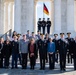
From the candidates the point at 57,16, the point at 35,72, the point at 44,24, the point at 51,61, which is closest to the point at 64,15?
the point at 57,16

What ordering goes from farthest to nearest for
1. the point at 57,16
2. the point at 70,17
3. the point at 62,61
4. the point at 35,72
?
1. the point at 57,16
2. the point at 70,17
3. the point at 62,61
4. the point at 35,72

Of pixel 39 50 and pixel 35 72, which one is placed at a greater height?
pixel 39 50

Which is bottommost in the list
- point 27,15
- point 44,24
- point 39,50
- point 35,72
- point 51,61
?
point 35,72

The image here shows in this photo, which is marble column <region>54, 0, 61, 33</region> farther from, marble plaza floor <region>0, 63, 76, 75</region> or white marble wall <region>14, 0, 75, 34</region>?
marble plaza floor <region>0, 63, 76, 75</region>

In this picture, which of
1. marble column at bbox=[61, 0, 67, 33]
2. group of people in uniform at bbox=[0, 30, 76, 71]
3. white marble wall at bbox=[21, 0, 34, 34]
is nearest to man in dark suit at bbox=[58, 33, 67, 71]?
group of people in uniform at bbox=[0, 30, 76, 71]

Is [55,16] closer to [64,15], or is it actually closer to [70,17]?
[70,17]

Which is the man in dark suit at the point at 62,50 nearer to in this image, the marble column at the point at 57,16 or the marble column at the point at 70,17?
the marble column at the point at 70,17

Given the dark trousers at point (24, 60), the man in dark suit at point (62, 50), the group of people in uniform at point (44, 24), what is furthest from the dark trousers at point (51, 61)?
the group of people in uniform at point (44, 24)

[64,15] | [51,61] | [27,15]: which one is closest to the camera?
[51,61]

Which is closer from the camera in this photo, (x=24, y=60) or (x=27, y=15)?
(x=24, y=60)

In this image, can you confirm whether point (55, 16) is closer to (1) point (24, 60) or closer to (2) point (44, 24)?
(2) point (44, 24)

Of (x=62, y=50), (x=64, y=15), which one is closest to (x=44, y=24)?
(x=64, y=15)

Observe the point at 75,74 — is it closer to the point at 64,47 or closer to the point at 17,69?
the point at 64,47

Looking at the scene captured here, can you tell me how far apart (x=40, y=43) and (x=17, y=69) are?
283 cm
